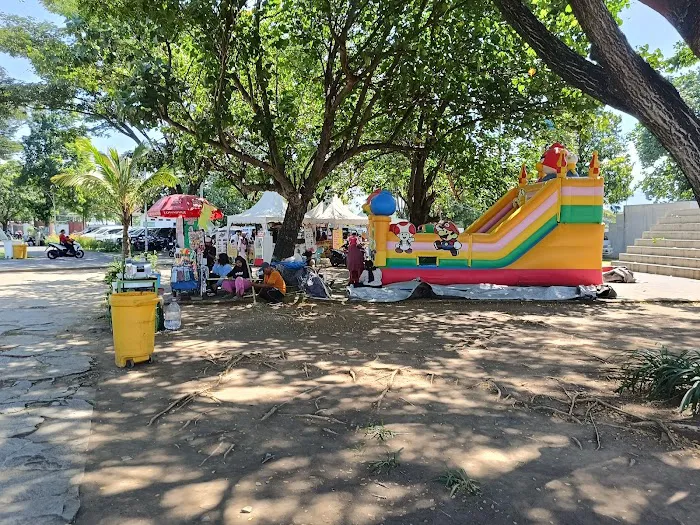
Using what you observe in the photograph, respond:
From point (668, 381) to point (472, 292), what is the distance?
7.42 meters

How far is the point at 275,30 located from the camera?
40.1ft

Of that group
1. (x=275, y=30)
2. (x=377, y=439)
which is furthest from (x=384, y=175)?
(x=377, y=439)

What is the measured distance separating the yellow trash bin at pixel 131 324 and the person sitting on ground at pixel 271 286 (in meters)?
5.27

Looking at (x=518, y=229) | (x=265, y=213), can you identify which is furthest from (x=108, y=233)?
(x=518, y=229)

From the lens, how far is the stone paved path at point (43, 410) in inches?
128

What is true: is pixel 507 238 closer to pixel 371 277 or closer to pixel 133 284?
pixel 371 277

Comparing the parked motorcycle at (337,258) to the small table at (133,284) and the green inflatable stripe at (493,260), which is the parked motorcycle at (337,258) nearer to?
the green inflatable stripe at (493,260)

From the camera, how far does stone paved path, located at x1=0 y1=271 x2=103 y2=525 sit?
3249 millimetres

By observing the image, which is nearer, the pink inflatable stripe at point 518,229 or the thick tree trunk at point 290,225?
the pink inflatable stripe at point 518,229

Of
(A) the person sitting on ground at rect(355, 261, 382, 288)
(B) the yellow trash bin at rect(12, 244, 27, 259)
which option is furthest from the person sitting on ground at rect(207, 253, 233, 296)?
(B) the yellow trash bin at rect(12, 244, 27, 259)

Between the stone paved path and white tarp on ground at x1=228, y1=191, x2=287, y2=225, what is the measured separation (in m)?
11.9

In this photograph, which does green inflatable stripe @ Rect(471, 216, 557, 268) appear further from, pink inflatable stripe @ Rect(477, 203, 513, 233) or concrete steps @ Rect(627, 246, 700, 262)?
concrete steps @ Rect(627, 246, 700, 262)

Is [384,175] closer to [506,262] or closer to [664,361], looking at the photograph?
[506,262]

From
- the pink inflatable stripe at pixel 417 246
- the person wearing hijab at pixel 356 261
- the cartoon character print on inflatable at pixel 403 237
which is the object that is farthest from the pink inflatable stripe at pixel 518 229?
the person wearing hijab at pixel 356 261
